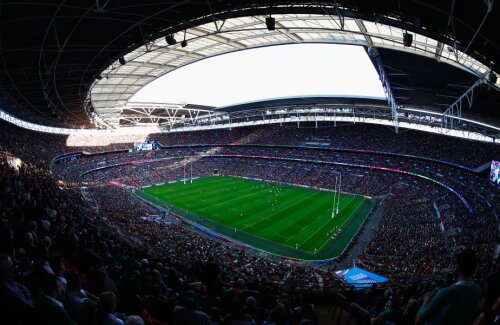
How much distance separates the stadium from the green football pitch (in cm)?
36

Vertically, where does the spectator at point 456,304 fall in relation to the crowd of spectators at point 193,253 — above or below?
above

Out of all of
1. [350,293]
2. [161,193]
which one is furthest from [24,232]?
[161,193]

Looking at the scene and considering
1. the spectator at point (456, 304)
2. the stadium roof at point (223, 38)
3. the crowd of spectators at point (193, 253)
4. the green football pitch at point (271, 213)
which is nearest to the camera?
the spectator at point (456, 304)

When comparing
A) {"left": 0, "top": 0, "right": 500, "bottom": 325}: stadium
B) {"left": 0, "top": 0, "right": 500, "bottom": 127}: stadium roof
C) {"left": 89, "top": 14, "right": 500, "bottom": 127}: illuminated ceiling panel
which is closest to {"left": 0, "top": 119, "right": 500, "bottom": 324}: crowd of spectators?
{"left": 0, "top": 0, "right": 500, "bottom": 325}: stadium

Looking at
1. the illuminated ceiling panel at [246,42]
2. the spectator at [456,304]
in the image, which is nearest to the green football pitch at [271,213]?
the illuminated ceiling panel at [246,42]

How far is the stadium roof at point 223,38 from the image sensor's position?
42.3 ft

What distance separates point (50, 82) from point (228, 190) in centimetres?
3485

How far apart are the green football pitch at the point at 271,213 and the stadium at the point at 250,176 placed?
0.36 m

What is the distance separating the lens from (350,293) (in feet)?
34.6

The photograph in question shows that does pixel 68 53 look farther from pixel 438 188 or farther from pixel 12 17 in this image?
pixel 438 188

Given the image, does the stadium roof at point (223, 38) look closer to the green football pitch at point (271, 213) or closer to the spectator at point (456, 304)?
the spectator at point (456, 304)

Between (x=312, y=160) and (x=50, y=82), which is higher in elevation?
(x=50, y=82)

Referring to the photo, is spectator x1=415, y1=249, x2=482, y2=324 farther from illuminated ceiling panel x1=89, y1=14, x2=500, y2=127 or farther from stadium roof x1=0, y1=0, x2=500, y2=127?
illuminated ceiling panel x1=89, y1=14, x2=500, y2=127

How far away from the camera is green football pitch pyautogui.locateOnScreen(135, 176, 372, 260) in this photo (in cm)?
3212
